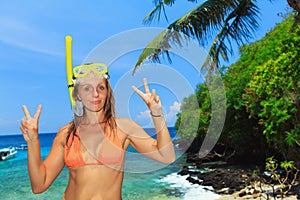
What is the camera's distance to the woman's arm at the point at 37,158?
195 centimetres

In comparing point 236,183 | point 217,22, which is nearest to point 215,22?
point 217,22

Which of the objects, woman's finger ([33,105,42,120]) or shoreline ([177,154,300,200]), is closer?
woman's finger ([33,105,42,120])

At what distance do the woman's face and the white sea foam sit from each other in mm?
11377

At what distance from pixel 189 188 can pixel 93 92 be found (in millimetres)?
13944

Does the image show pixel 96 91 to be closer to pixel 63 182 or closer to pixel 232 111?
pixel 232 111

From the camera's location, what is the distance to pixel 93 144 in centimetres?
206

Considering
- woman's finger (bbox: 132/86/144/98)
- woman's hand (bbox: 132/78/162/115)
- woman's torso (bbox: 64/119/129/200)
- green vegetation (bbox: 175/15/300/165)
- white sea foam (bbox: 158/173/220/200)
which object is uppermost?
green vegetation (bbox: 175/15/300/165)

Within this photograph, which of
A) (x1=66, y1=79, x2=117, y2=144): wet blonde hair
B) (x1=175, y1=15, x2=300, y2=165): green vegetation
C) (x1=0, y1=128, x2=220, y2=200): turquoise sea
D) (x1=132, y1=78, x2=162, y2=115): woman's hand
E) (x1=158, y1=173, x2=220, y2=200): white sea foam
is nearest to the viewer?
(x1=132, y1=78, x2=162, y2=115): woman's hand

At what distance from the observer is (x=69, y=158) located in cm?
204

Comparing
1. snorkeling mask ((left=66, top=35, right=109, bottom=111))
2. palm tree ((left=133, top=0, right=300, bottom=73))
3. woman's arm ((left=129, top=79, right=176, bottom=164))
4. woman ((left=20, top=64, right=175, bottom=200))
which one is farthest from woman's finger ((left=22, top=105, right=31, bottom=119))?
palm tree ((left=133, top=0, right=300, bottom=73))

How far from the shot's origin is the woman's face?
200 cm

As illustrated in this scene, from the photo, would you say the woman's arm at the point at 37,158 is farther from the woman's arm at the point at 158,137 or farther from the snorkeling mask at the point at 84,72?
the woman's arm at the point at 158,137

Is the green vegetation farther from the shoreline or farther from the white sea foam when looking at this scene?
the white sea foam

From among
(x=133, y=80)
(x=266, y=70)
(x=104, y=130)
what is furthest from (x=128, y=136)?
(x=266, y=70)
